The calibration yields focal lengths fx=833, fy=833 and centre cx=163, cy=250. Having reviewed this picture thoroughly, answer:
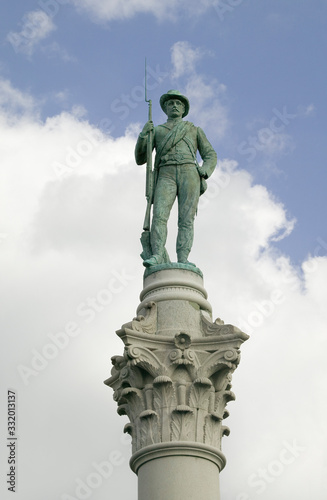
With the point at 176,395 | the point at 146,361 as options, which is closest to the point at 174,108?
the point at 146,361

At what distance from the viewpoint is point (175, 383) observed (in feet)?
58.9

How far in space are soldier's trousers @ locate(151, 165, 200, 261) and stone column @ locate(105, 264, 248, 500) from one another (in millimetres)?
2358

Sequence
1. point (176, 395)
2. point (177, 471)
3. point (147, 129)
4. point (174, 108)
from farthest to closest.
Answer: point (174, 108)
point (147, 129)
point (176, 395)
point (177, 471)

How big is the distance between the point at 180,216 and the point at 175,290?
9.15 ft

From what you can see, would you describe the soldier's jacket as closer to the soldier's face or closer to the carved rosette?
the soldier's face

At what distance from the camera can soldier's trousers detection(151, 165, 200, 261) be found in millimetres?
21250

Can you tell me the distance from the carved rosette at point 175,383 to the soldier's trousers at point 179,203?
10.3 ft

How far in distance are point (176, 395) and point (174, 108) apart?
875 cm

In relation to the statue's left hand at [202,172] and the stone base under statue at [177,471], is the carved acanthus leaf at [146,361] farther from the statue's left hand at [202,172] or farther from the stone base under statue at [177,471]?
the statue's left hand at [202,172]

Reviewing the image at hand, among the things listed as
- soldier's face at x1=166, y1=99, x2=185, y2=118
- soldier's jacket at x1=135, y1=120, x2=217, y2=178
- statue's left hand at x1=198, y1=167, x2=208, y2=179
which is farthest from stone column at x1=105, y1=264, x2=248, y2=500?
soldier's face at x1=166, y1=99, x2=185, y2=118

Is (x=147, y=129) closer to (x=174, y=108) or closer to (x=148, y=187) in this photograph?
(x=174, y=108)

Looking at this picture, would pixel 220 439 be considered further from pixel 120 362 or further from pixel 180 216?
pixel 180 216

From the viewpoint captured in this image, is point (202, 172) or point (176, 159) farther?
point (202, 172)

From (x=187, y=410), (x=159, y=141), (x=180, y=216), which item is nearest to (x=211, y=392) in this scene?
(x=187, y=410)
